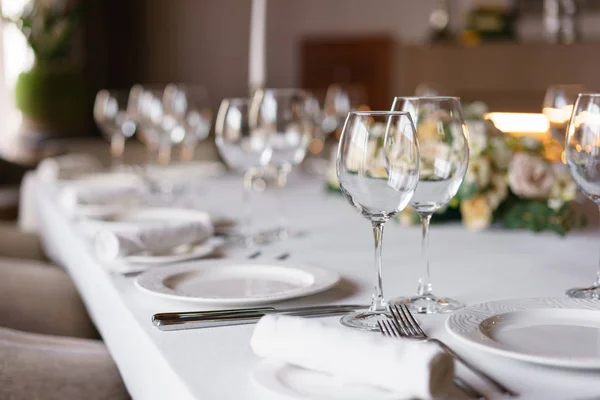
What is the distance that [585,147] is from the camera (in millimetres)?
1021

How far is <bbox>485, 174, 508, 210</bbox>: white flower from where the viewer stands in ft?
5.12

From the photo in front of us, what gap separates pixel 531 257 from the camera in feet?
4.33

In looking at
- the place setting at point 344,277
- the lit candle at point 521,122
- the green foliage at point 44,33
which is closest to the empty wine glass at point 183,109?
the place setting at point 344,277

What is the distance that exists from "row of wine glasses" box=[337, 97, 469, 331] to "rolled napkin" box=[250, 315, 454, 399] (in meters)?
0.18

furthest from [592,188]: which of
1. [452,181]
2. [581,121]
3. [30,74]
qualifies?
[30,74]

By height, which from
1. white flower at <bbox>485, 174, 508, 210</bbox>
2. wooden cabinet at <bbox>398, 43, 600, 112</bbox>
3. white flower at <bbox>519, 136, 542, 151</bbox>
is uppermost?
wooden cabinet at <bbox>398, 43, 600, 112</bbox>

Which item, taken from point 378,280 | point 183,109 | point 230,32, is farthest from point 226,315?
point 230,32

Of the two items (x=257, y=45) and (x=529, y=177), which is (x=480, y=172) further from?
(x=257, y=45)

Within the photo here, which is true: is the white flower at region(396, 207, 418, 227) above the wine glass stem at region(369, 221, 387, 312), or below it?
below

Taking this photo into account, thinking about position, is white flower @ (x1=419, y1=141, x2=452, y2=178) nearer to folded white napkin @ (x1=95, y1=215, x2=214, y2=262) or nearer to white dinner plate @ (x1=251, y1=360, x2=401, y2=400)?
white dinner plate @ (x1=251, y1=360, x2=401, y2=400)

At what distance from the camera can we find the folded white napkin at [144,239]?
1.24 m

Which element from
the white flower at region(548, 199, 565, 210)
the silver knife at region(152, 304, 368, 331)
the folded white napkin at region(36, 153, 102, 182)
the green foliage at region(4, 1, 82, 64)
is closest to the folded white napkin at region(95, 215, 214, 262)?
the silver knife at region(152, 304, 368, 331)

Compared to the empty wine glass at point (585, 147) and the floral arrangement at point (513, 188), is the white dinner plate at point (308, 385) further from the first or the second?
the floral arrangement at point (513, 188)

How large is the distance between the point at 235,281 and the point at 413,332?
36 centimetres
